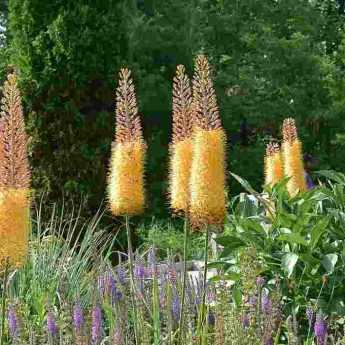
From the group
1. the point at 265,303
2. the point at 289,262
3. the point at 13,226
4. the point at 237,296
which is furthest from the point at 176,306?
the point at 13,226

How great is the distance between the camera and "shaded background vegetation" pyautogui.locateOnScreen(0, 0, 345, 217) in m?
6.64

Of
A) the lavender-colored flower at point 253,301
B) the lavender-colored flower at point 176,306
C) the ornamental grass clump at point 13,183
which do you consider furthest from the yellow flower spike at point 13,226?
the lavender-colored flower at point 176,306

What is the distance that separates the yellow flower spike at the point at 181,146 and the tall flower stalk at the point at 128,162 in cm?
14

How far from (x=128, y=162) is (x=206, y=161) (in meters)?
0.34

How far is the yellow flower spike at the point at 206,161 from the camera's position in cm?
215

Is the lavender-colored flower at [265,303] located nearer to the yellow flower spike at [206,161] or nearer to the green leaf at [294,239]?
the green leaf at [294,239]

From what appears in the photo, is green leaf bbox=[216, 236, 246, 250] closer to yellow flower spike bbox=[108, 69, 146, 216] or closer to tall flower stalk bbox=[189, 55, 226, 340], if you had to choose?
yellow flower spike bbox=[108, 69, 146, 216]

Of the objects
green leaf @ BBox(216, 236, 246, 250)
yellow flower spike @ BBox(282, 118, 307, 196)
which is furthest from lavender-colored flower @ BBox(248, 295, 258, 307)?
yellow flower spike @ BBox(282, 118, 307, 196)

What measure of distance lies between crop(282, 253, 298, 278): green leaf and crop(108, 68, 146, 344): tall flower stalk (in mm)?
1011

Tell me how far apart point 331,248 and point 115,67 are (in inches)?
148

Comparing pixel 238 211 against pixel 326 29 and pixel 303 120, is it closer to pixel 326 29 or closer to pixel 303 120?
pixel 303 120

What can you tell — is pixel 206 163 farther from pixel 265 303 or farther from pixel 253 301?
pixel 265 303

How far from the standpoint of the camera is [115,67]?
6.75 meters

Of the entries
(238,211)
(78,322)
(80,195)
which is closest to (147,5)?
(80,195)
